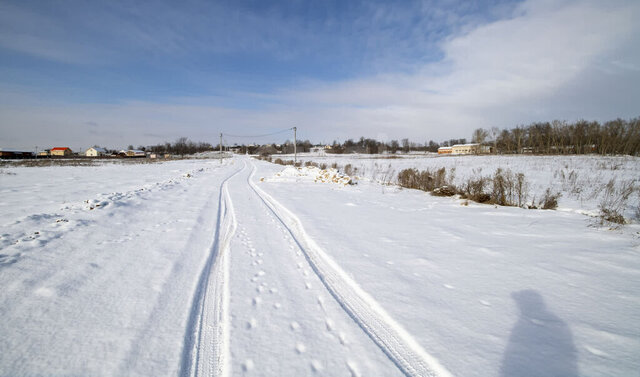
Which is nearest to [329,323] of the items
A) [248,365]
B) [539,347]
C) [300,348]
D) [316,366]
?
[300,348]

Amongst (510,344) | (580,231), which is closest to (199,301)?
(510,344)

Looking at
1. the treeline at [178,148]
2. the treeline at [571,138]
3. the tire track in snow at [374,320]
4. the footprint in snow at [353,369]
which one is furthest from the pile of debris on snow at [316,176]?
the treeline at [178,148]

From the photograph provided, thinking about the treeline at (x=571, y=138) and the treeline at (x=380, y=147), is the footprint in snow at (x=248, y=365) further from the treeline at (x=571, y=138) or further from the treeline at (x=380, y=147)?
the treeline at (x=380, y=147)

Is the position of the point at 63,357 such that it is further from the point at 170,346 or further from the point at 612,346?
the point at 612,346

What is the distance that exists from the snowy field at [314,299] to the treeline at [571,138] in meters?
45.0

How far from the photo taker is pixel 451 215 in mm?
7012

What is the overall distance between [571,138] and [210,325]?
217ft

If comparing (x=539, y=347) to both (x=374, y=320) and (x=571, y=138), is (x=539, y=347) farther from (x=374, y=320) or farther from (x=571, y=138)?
(x=571, y=138)

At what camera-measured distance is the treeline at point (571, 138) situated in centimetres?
3322

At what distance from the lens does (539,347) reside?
7.08 feet

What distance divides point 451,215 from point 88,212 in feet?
31.8

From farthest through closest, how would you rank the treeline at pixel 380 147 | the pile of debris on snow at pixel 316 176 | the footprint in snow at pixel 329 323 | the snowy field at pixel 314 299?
the treeline at pixel 380 147, the pile of debris on snow at pixel 316 176, the footprint in snow at pixel 329 323, the snowy field at pixel 314 299

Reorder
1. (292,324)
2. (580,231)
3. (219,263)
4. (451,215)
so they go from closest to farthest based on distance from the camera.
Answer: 1. (292,324)
2. (219,263)
3. (580,231)
4. (451,215)

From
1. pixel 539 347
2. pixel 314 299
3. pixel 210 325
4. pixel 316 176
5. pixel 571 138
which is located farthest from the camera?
pixel 571 138
